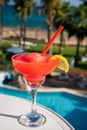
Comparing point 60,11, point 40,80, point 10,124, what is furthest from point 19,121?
point 60,11

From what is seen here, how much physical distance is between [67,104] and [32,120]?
357 inches

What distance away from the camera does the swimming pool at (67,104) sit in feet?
35.3

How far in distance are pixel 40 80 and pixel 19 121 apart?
61 cm

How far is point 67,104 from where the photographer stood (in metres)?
12.9

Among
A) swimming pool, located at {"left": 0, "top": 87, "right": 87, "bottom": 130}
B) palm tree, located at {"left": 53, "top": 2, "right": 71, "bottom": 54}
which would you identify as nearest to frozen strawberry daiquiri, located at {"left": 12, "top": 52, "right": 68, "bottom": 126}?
swimming pool, located at {"left": 0, "top": 87, "right": 87, "bottom": 130}

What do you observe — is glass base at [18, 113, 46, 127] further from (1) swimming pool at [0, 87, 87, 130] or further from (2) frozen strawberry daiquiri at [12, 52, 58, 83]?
(1) swimming pool at [0, 87, 87, 130]

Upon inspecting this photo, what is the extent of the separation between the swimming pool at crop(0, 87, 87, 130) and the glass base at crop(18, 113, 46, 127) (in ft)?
20.5

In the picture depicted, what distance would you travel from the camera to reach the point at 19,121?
3896mm

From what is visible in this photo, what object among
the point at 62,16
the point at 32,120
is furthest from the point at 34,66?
the point at 62,16

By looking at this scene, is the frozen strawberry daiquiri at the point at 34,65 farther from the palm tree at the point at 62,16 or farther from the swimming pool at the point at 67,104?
the palm tree at the point at 62,16

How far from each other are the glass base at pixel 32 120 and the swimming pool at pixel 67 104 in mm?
6253

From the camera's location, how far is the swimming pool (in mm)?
10762

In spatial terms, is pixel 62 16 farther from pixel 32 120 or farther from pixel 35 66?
pixel 35 66

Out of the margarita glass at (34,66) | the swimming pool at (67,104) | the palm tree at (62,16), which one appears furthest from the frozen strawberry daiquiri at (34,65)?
the palm tree at (62,16)
